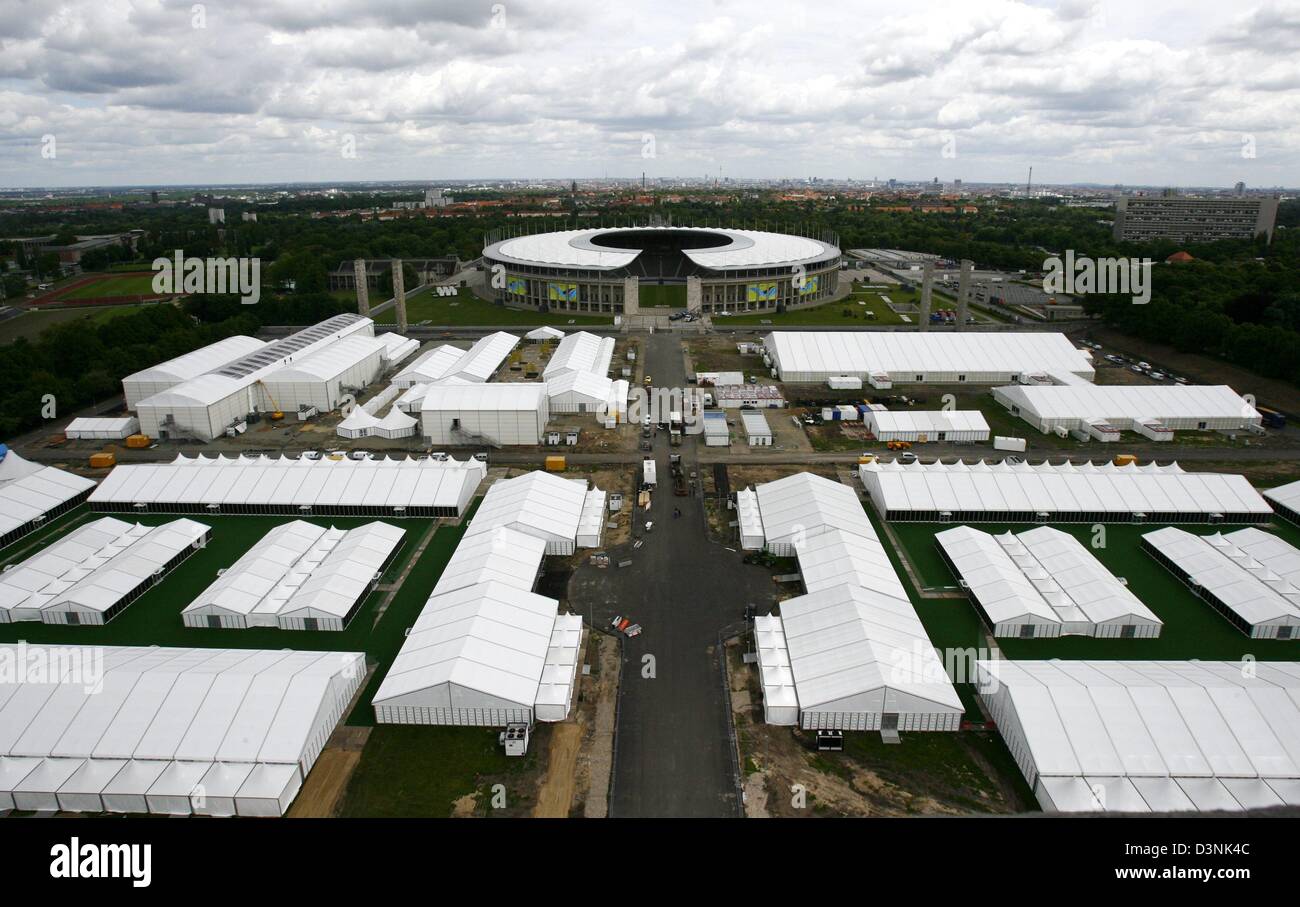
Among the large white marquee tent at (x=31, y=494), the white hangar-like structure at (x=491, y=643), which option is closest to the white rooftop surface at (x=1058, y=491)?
the white hangar-like structure at (x=491, y=643)

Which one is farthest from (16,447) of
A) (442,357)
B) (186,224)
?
(186,224)

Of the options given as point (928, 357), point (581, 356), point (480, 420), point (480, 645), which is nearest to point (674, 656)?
point (480, 645)

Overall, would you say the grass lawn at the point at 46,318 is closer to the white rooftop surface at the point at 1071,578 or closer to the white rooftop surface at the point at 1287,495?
the white rooftop surface at the point at 1071,578

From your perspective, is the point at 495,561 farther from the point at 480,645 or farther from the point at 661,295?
the point at 661,295

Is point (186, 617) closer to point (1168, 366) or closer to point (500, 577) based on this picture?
point (500, 577)

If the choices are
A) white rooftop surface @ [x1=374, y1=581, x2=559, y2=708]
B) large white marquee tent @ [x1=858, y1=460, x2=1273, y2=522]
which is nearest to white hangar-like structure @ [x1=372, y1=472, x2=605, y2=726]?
white rooftop surface @ [x1=374, y1=581, x2=559, y2=708]
